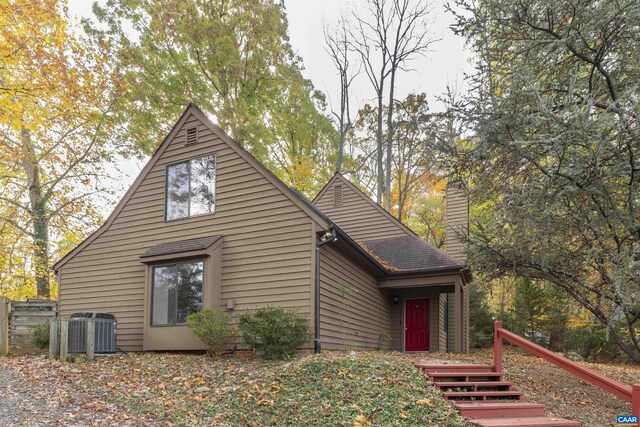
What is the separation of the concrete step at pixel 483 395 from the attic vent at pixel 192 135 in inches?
339

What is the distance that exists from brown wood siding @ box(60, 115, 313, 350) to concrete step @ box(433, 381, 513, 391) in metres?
3.33

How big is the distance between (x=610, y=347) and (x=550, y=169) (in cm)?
1546

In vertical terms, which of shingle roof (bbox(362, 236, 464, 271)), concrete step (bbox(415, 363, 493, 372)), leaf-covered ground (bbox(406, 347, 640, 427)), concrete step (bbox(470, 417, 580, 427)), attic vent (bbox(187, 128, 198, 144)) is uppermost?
attic vent (bbox(187, 128, 198, 144))

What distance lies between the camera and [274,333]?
29.4 ft

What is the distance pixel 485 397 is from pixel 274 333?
3902mm

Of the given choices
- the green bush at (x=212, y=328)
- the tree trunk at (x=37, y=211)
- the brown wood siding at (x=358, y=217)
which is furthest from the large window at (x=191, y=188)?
the tree trunk at (x=37, y=211)

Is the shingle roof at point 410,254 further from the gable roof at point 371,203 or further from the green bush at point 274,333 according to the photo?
the green bush at point 274,333

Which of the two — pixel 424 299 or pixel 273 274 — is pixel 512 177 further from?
pixel 424 299

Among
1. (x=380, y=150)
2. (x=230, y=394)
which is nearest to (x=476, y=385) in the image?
(x=230, y=394)

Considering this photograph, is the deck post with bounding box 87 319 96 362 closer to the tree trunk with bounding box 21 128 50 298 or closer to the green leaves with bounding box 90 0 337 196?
the tree trunk with bounding box 21 128 50 298

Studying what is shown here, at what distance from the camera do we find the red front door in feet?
50.7

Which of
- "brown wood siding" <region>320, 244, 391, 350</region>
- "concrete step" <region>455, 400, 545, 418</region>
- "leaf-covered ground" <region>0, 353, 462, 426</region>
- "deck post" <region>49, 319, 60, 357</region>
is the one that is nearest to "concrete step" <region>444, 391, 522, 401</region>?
"concrete step" <region>455, 400, 545, 418</region>

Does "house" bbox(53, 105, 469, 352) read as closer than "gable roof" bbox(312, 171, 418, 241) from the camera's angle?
Yes

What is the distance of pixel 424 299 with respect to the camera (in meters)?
15.7
